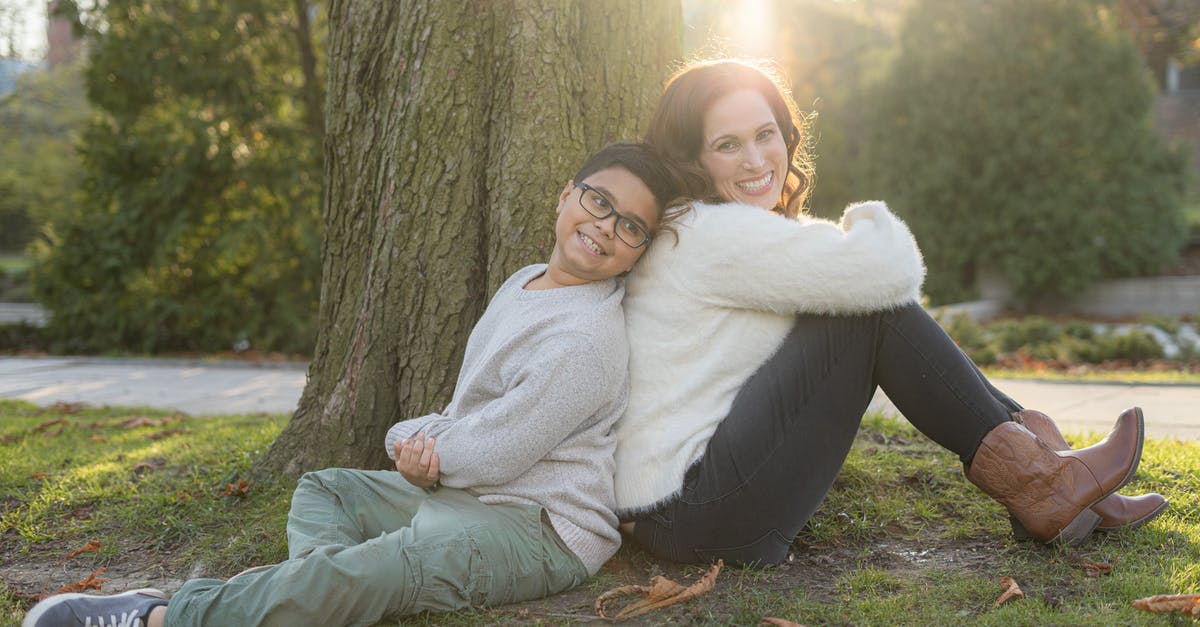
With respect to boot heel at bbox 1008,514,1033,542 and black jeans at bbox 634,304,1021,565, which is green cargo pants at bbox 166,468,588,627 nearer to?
black jeans at bbox 634,304,1021,565

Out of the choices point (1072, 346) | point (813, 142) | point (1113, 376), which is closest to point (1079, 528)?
point (1113, 376)

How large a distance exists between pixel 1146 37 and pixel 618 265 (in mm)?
17502

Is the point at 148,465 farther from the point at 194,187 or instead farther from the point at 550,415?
the point at 194,187

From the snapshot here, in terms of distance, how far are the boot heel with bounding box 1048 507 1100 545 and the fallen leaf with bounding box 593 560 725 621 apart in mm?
963

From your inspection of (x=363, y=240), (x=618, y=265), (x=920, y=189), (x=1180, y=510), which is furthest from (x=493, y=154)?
(x=920, y=189)

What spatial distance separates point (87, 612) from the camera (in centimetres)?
223

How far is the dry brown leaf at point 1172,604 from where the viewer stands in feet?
7.48

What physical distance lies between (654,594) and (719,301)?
2.43ft

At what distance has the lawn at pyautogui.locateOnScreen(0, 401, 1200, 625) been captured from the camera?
2.45 metres

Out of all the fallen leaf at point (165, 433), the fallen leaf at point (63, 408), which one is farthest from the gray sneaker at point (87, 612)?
the fallen leaf at point (63, 408)

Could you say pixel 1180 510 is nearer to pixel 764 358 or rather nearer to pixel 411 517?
pixel 764 358

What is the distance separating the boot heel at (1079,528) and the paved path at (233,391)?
2.31m

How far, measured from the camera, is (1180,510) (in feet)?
10.2

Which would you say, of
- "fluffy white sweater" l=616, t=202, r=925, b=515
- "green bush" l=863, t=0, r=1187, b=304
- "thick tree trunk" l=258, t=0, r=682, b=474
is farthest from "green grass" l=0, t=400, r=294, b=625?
"green bush" l=863, t=0, r=1187, b=304
